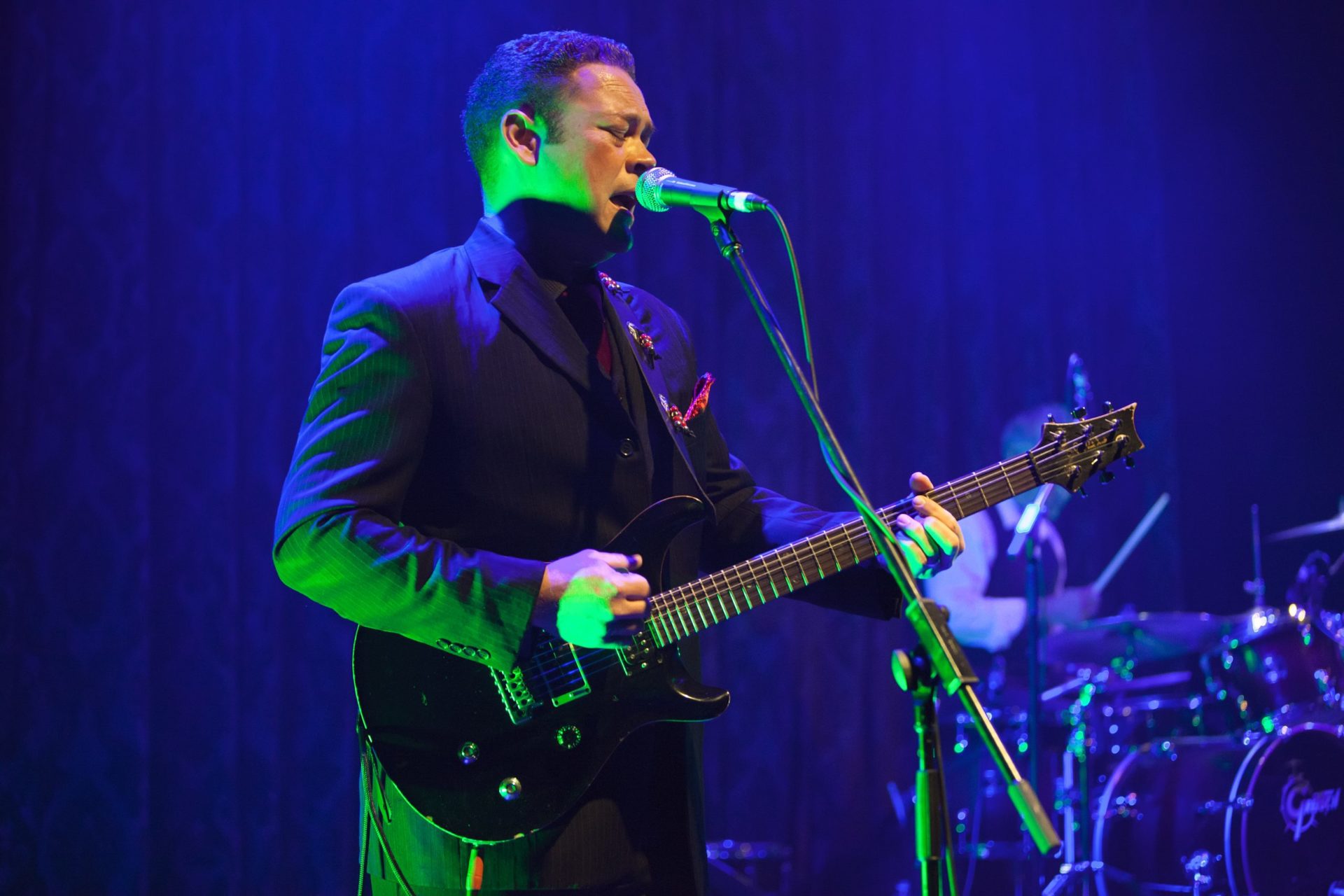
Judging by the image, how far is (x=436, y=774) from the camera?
79.0 inches

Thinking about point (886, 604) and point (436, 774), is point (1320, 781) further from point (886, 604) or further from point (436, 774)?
point (436, 774)

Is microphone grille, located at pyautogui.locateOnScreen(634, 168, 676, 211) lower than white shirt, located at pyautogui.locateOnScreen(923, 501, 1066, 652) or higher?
higher

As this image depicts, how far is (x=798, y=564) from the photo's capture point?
2.24 m

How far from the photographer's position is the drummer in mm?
5418

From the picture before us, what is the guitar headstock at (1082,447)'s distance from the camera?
2.20 m

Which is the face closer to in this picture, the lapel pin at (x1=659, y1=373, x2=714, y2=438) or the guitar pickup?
the lapel pin at (x1=659, y1=373, x2=714, y2=438)

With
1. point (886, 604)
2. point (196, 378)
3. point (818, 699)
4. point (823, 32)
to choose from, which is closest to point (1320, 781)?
point (818, 699)

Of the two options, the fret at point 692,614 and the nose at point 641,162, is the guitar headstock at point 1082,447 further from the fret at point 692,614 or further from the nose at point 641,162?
the nose at point 641,162

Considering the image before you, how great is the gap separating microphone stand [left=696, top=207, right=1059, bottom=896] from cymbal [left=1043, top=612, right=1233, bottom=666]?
322cm

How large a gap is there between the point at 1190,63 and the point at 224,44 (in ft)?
14.6

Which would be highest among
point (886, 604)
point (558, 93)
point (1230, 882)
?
point (558, 93)

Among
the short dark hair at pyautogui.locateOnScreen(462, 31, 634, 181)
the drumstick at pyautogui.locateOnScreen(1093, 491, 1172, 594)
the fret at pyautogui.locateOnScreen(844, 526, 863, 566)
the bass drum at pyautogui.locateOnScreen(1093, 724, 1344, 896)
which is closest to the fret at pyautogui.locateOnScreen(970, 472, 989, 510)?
the fret at pyautogui.locateOnScreen(844, 526, 863, 566)

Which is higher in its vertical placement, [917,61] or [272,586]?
[917,61]

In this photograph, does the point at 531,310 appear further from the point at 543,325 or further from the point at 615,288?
the point at 615,288
